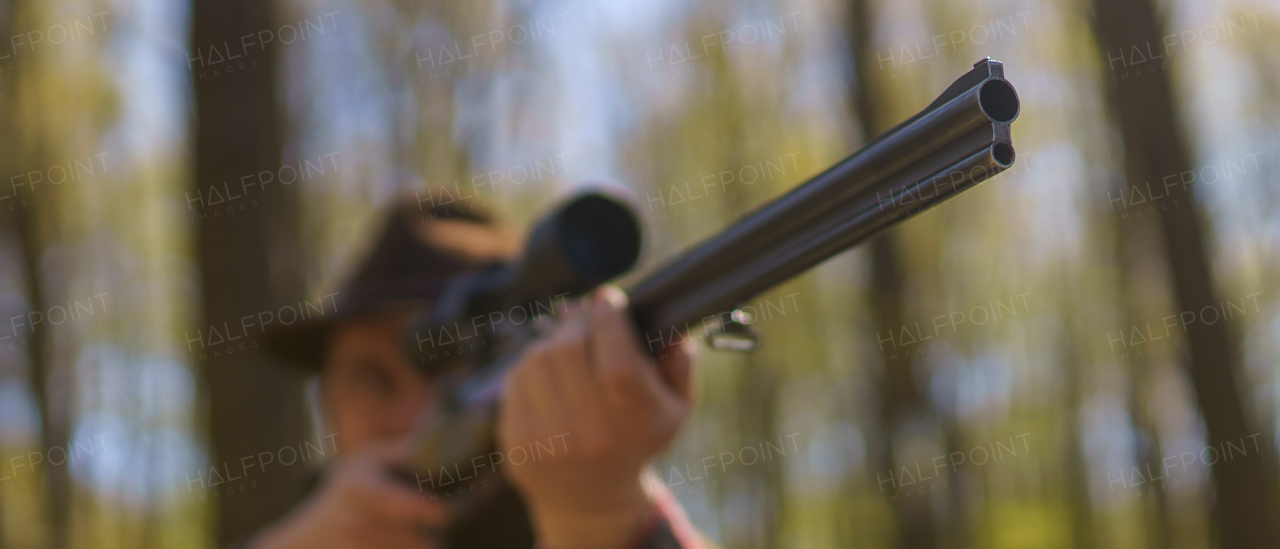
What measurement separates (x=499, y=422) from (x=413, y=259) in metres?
0.74

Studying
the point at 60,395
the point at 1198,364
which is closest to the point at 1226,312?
the point at 1198,364

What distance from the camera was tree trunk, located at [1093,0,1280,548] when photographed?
4523 mm

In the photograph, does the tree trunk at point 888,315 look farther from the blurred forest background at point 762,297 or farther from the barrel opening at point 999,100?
the barrel opening at point 999,100

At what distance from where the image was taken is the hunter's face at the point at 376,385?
257cm

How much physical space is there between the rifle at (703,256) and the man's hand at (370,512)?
0.37 feet

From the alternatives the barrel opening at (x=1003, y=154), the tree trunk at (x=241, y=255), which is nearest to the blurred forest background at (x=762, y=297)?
the tree trunk at (x=241, y=255)

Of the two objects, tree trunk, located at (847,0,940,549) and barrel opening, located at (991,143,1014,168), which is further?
tree trunk, located at (847,0,940,549)

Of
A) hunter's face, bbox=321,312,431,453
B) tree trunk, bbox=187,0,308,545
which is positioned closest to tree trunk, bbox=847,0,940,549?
tree trunk, bbox=187,0,308,545

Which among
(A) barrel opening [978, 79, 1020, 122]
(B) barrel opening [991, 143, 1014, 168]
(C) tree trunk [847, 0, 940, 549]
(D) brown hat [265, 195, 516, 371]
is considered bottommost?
(C) tree trunk [847, 0, 940, 549]

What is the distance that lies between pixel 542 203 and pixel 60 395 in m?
4.47

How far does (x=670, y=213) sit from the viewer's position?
33.6 feet

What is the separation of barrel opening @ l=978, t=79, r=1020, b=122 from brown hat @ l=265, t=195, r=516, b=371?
5.56 ft

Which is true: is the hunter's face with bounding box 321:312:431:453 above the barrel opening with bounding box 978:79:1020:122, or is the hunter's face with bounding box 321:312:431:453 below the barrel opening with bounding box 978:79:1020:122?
below

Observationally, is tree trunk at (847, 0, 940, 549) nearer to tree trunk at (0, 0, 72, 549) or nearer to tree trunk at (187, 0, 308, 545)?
tree trunk at (187, 0, 308, 545)
